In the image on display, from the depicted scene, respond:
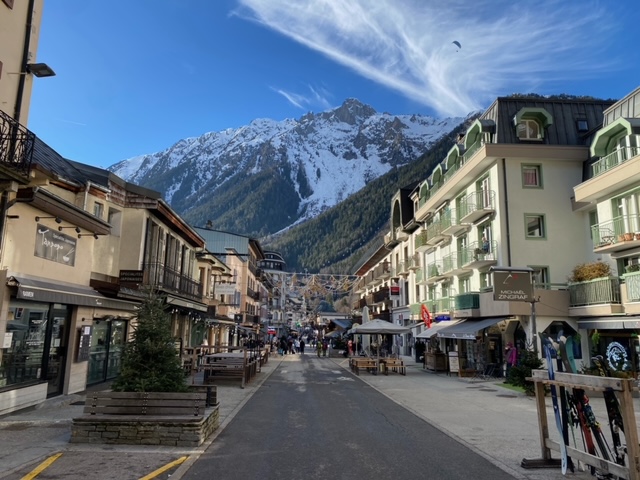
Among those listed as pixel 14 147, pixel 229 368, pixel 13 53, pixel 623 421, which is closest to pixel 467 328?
pixel 229 368

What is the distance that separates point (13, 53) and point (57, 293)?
5867 millimetres

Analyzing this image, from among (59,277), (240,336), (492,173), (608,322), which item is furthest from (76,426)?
(240,336)

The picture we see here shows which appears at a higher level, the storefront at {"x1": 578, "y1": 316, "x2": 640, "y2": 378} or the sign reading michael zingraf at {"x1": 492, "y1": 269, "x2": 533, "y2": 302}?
the sign reading michael zingraf at {"x1": 492, "y1": 269, "x2": 533, "y2": 302}

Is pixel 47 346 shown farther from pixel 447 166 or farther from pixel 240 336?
pixel 240 336

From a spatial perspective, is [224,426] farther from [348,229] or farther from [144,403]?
[348,229]

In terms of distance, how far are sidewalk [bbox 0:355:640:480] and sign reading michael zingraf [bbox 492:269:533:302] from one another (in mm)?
3654

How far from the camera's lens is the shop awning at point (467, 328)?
2327 centimetres

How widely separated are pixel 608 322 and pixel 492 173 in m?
9.96

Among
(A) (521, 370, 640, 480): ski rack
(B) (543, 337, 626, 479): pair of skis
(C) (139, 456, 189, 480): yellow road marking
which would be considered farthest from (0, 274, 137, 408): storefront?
(B) (543, 337, 626, 479): pair of skis

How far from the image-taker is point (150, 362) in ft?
28.9

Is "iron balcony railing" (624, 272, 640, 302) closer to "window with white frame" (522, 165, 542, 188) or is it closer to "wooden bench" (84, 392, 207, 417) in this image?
"window with white frame" (522, 165, 542, 188)

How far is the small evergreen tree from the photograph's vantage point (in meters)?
8.64

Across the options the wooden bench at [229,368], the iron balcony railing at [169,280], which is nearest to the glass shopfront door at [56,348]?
the iron balcony railing at [169,280]

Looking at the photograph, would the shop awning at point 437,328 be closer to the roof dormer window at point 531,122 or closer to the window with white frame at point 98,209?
the roof dormer window at point 531,122
